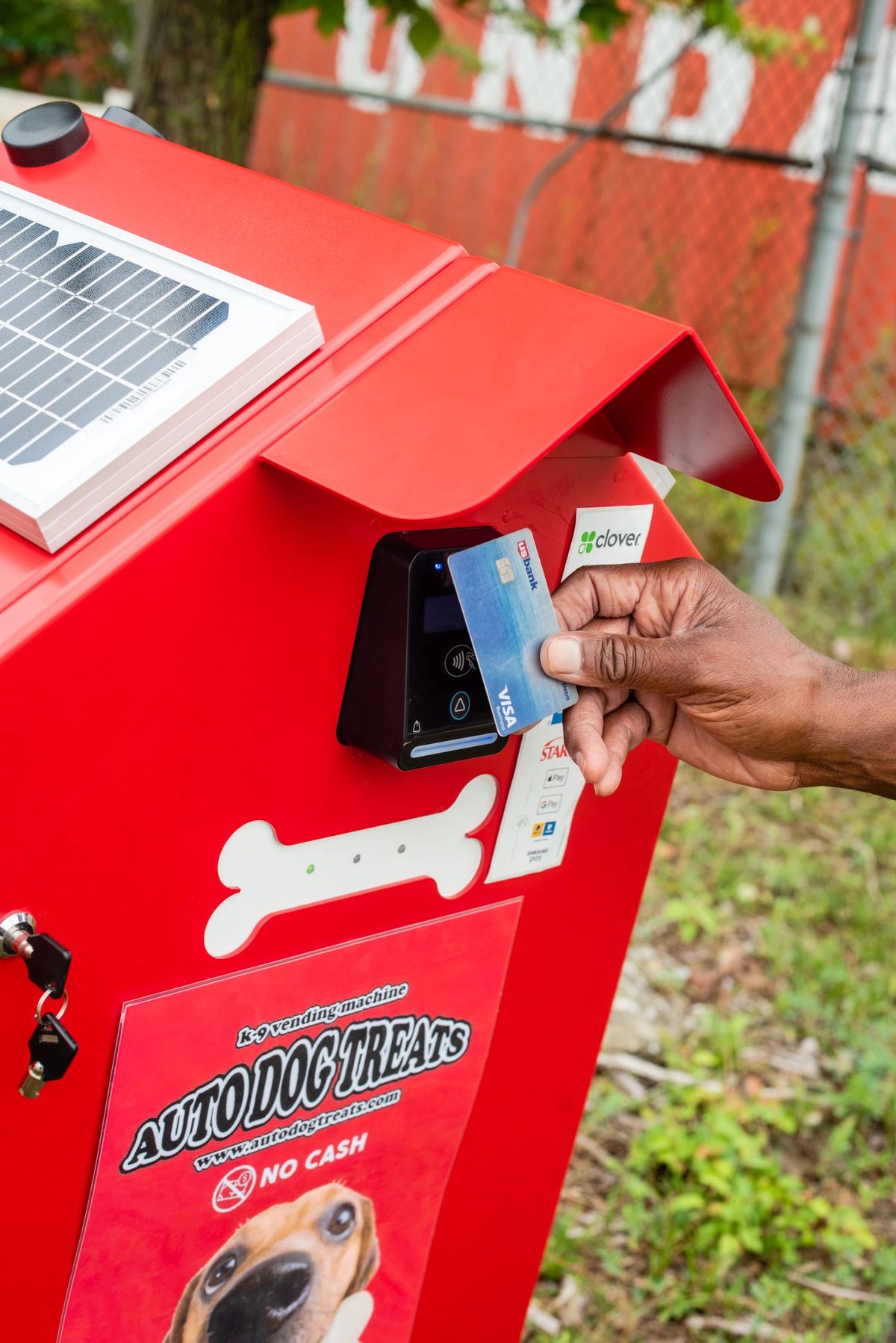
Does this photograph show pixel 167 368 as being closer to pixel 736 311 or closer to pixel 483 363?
pixel 483 363

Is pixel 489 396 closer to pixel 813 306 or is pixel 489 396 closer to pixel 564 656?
pixel 564 656

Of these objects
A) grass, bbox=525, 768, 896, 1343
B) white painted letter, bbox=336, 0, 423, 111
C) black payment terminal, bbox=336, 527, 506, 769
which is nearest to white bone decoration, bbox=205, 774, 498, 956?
black payment terminal, bbox=336, 527, 506, 769

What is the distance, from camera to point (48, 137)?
4.08 ft

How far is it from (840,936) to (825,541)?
2.12 metres

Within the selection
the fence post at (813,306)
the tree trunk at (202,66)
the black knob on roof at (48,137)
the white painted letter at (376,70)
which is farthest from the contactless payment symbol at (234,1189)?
the white painted letter at (376,70)

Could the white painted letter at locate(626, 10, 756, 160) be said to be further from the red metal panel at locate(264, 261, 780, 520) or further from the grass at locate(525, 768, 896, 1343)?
the red metal panel at locate(264, 261, 780, 520)

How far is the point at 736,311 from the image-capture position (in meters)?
5.30

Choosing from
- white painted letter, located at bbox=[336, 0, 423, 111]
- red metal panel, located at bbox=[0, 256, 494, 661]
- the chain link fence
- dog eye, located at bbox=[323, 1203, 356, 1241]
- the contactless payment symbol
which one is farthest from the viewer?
white painted letter, located at bbox=[336, 0, 423, 111]

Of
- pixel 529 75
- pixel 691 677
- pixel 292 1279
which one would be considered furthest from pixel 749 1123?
pixel 529 75

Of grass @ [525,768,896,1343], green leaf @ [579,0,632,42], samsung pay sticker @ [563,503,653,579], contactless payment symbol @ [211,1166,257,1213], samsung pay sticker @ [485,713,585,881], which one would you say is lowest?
grass @ [525,768,896,1343]

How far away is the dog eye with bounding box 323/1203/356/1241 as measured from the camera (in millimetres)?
1284

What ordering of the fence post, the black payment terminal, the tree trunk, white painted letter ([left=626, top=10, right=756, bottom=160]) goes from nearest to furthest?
1. the black payment terminal
2. the tree trunk
3. the fence post
4. white painted letter ([left=626, top=10, right=756, bottom=160])

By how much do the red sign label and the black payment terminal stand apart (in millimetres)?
229

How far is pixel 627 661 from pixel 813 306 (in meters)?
3.60
